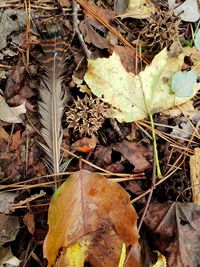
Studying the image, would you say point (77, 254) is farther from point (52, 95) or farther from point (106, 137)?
point (52, 95)

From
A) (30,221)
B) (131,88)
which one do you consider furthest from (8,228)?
(131,88)

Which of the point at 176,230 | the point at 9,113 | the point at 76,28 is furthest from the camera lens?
the point at 76,28

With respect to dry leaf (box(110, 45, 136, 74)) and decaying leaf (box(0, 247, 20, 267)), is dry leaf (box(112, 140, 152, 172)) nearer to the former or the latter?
dry leaf (box(110, 45, 136, 74))

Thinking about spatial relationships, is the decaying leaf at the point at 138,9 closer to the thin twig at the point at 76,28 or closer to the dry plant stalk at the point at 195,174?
the thin twig at the point at 76,28

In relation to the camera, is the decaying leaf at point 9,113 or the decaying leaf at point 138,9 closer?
the decaying leaf at point 9,113

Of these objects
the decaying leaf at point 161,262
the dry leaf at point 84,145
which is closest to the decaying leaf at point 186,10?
the dry leaf at point 84,145

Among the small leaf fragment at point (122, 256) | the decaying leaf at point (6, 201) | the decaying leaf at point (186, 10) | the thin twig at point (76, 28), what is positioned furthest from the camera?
the decaying leaf at point (186, 10)

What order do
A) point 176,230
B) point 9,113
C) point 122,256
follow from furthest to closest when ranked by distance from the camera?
point 9,113, point 176,230, point 122,256

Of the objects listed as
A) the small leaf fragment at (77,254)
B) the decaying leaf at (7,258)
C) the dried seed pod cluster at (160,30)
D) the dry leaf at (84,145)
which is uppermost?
the dried seed pod cluster at (160,30)
